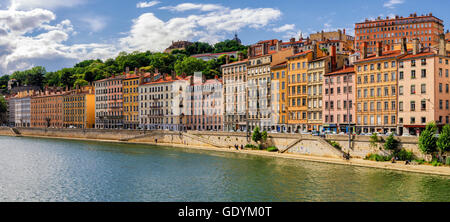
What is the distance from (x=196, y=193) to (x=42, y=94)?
5293 inches

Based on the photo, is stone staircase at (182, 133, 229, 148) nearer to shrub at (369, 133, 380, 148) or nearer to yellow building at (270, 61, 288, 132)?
yellow building at (270, 61, 288, 132)

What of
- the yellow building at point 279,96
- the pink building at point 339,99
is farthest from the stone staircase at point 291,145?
the yellow building at point 279,96

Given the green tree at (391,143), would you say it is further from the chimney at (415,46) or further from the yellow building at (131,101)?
the yellow building at (131,101)

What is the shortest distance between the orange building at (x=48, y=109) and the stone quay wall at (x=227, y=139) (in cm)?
1168

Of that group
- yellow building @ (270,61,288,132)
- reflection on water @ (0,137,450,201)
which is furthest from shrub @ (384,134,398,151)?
yellow building @ (270,61,288,132)

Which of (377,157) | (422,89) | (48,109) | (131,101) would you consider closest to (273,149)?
(377,157)

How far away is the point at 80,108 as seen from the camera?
13350cm

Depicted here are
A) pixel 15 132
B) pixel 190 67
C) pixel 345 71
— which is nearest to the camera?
pixel 345 71

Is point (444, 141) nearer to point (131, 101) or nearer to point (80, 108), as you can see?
→ point (131, 101)

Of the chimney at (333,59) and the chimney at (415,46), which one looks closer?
the chimney at (415,46)

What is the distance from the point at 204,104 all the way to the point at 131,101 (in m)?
28.4

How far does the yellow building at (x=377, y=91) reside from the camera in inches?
2388

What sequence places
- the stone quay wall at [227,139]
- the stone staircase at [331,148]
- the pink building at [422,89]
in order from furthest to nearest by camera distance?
1. the stone staircase at [331,148]
2. the pink building at [422,89]
3. the stone quay wall at [227,139]
